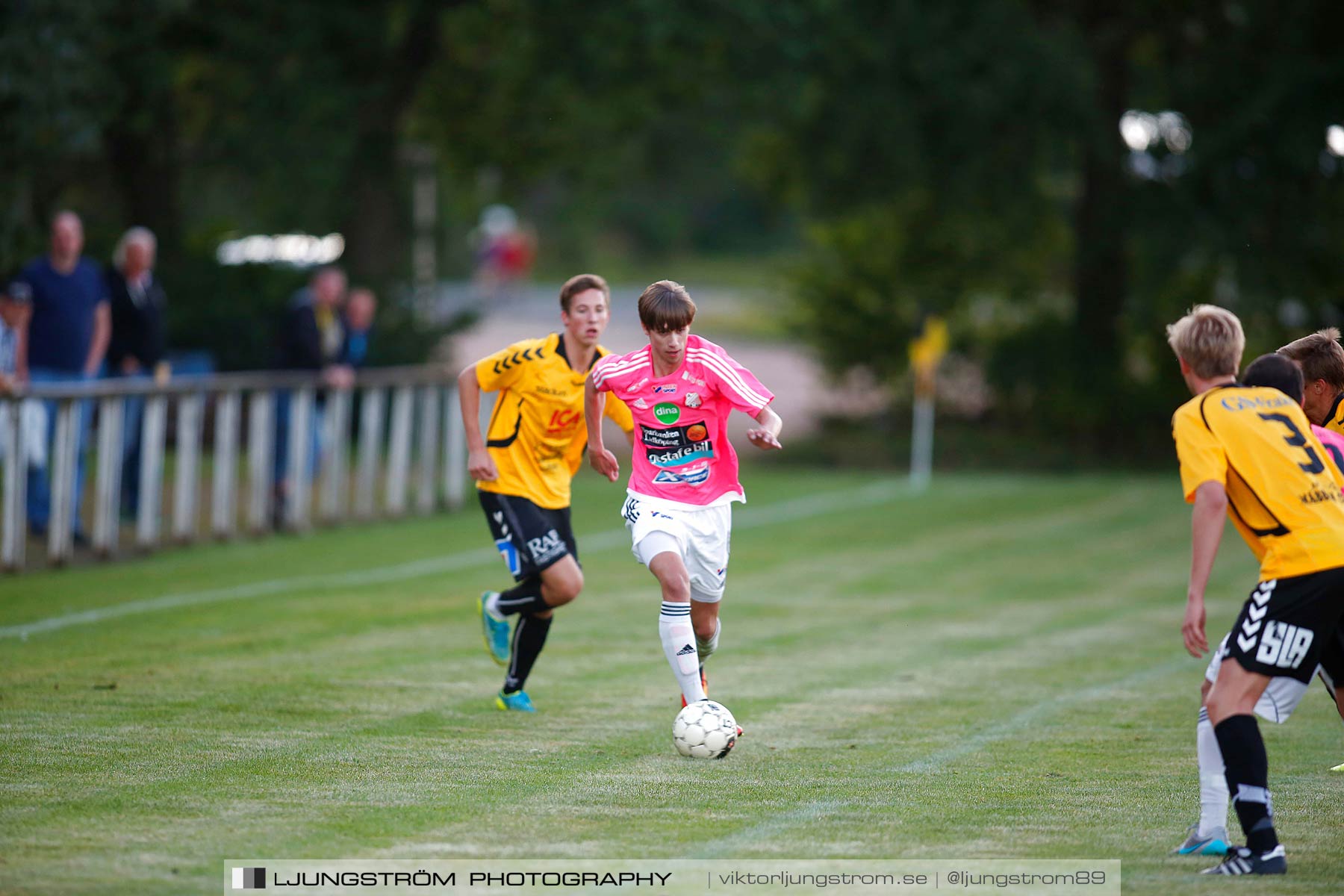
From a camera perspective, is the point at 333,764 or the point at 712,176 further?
the point at 712,176

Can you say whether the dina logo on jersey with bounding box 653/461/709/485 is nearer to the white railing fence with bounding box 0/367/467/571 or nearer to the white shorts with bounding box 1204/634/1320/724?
the white shorts with bounding box 1204/634/1320/724

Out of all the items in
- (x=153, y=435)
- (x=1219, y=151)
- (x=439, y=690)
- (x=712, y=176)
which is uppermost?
(x=712, y=176)

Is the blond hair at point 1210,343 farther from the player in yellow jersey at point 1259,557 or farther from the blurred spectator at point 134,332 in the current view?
the blurred spectator at point 134,332

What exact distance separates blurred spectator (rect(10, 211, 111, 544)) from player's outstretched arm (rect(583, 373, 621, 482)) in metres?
7.16

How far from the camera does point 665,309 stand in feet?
24.2

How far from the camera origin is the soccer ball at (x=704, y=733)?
23.3 feet

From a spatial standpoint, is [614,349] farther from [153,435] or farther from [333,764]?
[333,764]

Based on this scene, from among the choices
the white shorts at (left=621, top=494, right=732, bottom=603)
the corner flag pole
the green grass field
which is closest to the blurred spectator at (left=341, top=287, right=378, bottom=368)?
the green grass field

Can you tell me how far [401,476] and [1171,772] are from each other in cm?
1131

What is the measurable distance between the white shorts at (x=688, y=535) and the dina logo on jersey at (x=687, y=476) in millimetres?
131

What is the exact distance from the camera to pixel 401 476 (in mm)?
17375

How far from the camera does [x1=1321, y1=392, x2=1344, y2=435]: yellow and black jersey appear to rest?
673cm

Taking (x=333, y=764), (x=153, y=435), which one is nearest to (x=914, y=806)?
(x=333, y=764)

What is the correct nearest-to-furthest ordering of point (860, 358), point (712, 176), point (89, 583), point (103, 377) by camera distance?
point (89, 583), point (103, 377), point (860, 358), point (712, 176)
